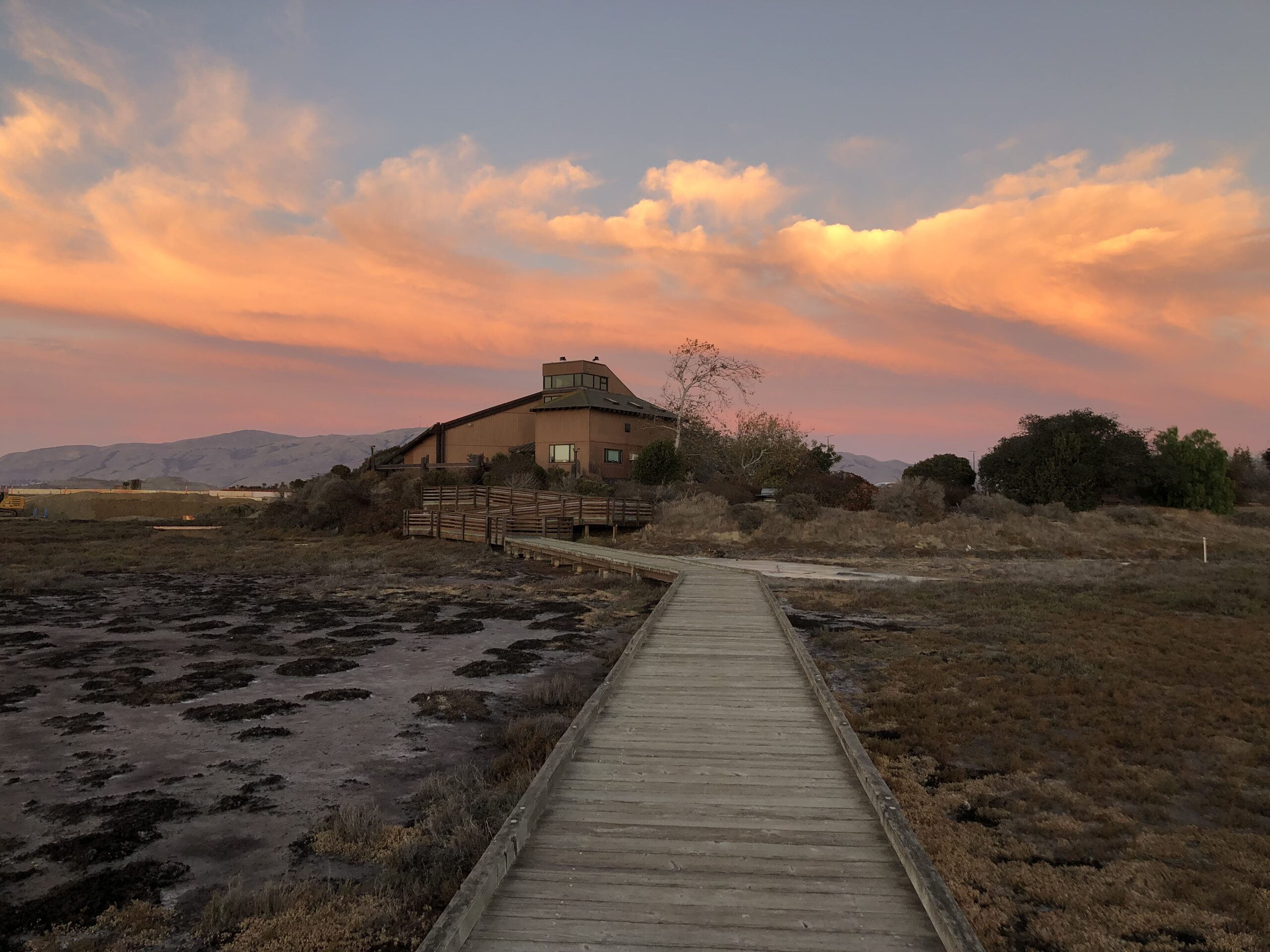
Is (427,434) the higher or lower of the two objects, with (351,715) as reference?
higher

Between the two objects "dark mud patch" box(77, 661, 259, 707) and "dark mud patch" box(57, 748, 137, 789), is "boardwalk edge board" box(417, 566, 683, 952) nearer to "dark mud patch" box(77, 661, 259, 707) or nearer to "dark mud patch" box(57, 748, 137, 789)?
"dark mud patch" box(57, 748, 137, 789)

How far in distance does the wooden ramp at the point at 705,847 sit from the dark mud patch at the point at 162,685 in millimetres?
7035

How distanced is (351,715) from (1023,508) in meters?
35.8

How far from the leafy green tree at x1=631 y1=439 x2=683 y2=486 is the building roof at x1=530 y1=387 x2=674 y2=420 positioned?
19.0 feet

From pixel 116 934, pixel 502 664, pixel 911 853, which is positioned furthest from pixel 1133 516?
pixel 116 934

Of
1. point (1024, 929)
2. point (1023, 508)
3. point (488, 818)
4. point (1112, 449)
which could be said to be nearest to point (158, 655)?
point (488, 818)

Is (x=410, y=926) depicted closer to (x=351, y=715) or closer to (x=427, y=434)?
(x=351, y=715)

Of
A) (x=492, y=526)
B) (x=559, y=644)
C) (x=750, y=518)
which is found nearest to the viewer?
(x=559, y=644)

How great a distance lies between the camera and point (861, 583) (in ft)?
69.9

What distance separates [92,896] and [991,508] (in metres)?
37.9

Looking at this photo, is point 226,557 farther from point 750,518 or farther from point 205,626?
point 750,518

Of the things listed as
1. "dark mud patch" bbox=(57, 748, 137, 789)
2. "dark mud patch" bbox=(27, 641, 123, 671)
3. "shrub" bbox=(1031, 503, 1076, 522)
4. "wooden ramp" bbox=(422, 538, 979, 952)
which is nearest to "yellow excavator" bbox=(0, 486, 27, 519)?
"dark mud patch" bbox=(27, 641, 123, 671)

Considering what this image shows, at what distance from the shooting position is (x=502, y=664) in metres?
13.1

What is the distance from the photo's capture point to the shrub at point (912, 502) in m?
34.7
